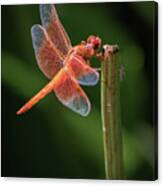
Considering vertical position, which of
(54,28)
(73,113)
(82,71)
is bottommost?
(73,113)

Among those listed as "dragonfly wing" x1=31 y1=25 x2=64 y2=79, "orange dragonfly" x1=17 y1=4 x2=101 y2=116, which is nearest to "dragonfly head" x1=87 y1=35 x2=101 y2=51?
"orange dragonfly" x1=17 y1=4 x2=101 y2=116

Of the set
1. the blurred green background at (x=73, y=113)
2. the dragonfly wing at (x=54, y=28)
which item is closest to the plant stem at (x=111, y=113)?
the blurred green background at (x=73, y=113)

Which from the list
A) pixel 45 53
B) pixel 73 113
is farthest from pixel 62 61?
pixel 73 113

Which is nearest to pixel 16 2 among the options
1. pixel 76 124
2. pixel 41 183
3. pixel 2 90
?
pixel 2 90

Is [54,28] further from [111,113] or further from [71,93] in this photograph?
[111,113]

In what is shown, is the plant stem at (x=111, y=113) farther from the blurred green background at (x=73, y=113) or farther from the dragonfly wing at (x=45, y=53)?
the dragonfly wing at (x=45, y=53)

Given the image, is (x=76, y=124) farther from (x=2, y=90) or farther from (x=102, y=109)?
(x=2, y=90)

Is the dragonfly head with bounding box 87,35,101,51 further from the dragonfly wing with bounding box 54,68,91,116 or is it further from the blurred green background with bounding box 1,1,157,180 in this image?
the dragonfly wing with bounding box 54,68,91,116
